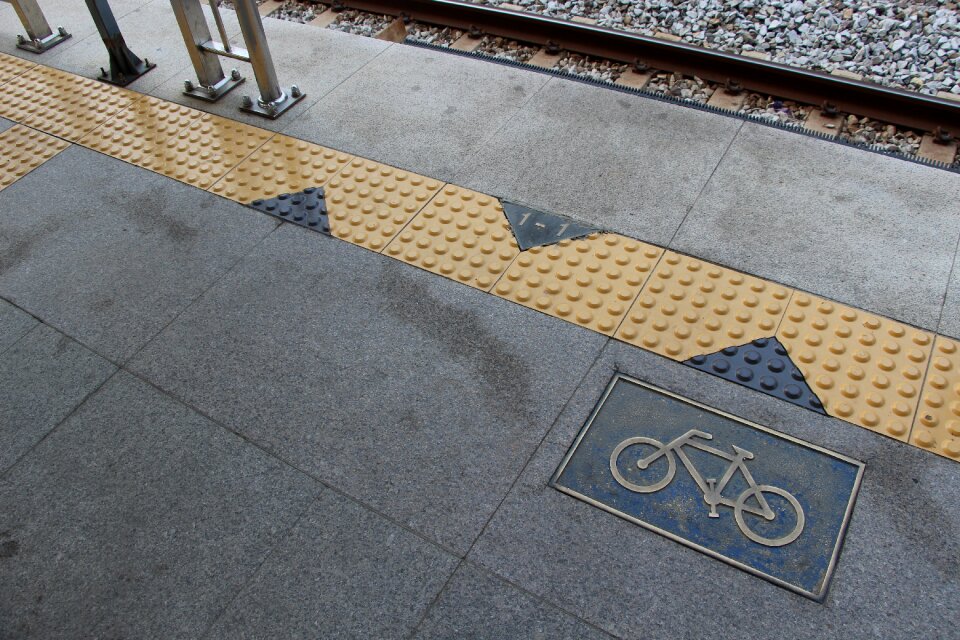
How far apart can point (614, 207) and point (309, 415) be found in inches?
71.5

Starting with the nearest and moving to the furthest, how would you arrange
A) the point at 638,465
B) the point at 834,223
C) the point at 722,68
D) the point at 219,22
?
1. the point at 638,465
2. the point at 834,223
3. the point at 219,22
4. the point at 722,68

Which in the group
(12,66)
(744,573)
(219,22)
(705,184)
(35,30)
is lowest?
(744,573)

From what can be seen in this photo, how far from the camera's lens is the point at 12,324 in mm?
3252

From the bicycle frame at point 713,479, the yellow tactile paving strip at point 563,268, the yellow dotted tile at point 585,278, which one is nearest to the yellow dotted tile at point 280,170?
the yellow tactile paving strip at point 563,268

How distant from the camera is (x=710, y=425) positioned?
105 inches

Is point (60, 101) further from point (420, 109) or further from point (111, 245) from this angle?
point (420, 109)

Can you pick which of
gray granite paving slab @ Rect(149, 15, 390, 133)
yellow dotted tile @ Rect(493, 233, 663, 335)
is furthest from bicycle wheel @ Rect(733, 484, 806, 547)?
gray granite paving slab @ Rect(149, 15, 390, 133)

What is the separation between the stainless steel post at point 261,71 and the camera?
4023 mm

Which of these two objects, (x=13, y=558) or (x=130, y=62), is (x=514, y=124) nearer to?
(x=130, y=62)

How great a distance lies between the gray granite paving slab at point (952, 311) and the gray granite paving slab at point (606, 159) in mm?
1173

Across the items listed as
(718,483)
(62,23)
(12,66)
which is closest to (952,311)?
(718,483)

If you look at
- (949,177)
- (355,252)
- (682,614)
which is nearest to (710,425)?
(682,614)

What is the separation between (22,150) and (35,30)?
1580 millimetres

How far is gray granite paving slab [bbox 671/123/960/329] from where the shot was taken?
3.09 meters
